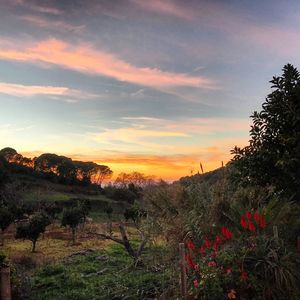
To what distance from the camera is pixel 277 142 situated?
9836mm

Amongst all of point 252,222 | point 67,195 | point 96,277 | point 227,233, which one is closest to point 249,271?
point 227,233

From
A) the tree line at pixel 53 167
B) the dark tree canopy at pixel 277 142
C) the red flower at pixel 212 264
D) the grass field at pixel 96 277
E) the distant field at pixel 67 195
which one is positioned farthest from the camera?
the tree line at pixel 53 167

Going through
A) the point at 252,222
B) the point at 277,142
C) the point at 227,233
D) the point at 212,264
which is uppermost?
the point at 277,142

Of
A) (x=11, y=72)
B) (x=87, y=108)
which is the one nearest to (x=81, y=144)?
(x=87, y=108)

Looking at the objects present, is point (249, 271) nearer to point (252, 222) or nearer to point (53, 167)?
point (252, 222)

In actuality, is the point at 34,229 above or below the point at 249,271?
below

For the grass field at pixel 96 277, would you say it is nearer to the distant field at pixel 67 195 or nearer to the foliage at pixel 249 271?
the foliage at pixel 249 271

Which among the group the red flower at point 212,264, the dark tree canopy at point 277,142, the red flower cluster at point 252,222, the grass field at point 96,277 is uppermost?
the dark tree canopy at point 277,142

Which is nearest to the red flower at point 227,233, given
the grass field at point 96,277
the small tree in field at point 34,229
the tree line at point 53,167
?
the grass field at point 96,277

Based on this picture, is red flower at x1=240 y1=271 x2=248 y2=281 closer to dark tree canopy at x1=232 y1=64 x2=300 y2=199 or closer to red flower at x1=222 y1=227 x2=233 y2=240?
red flower at x1=222 y1=227 x2=233 y2=240

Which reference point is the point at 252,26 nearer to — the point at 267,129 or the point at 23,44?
the point at 267,129

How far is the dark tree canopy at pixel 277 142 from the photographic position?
9210 mm

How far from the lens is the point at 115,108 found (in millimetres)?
19578

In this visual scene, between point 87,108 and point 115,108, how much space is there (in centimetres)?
131
